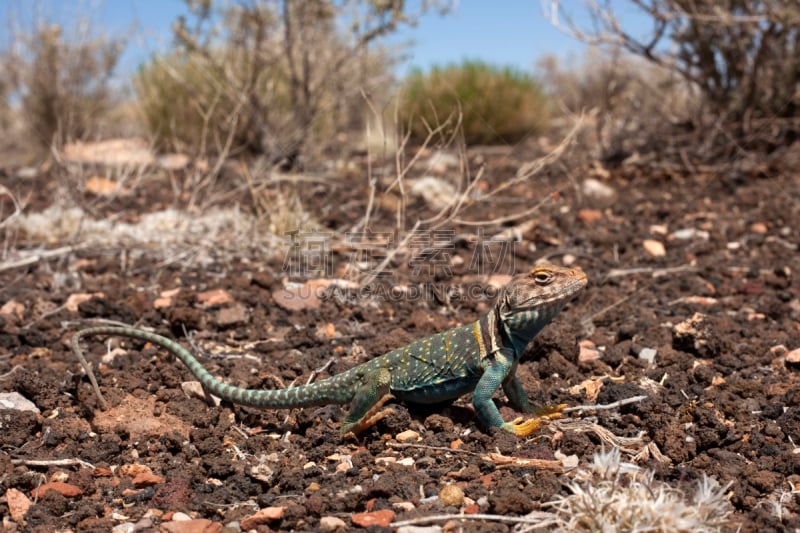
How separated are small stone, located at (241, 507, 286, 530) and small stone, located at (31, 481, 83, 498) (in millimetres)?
829

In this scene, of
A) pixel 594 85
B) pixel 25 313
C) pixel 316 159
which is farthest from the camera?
pixel 594 85

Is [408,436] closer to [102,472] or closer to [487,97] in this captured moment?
[102,472]

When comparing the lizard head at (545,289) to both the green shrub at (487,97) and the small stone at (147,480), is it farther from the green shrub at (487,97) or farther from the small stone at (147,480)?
the green shrub at (487,97)

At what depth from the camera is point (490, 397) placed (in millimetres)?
3990

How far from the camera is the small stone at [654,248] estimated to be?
742 centimetres

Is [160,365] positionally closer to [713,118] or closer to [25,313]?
[25,313]

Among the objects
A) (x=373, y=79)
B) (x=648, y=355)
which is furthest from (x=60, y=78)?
(x=648, y=355)

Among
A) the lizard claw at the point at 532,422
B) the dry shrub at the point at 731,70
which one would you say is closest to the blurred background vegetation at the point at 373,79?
the dry shrub at the point at 731,70

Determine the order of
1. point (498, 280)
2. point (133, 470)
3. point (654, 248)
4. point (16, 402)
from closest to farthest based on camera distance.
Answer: point (133, 470) → point (16, 402) → point (498, 280) → point (654, 248)

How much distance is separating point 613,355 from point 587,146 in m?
6.83

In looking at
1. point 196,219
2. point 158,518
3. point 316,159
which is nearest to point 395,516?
point 158,518

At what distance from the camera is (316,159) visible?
36.1 ft

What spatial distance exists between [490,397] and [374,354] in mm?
1276

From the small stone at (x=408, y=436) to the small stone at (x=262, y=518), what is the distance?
92 cm
